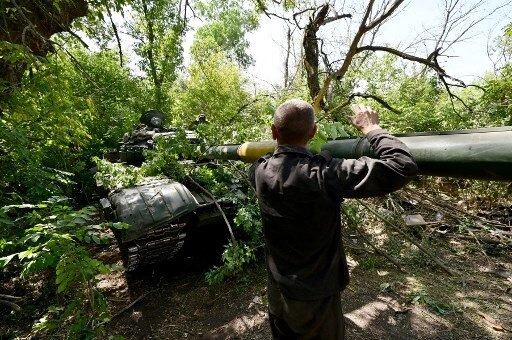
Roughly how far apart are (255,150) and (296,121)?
1.12 m

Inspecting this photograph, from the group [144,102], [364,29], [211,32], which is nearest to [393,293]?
[364,29]

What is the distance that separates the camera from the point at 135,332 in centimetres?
358

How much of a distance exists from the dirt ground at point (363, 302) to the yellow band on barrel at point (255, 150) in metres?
1.85

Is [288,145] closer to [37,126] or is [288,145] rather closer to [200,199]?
[200,199]

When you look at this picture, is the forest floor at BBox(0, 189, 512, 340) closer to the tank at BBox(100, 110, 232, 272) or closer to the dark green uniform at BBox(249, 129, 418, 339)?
the tank at BBox(100, 110, 232, 272)

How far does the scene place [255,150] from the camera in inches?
107

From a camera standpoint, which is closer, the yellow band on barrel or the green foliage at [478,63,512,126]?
the yellow band on barrel

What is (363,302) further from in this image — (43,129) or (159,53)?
(159,53)

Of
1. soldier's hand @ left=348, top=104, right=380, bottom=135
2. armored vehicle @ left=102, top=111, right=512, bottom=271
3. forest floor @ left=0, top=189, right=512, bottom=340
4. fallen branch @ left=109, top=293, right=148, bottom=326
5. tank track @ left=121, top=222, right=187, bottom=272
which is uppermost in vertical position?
soldier's hand @ left=348, top=104, right=380, bottom=135

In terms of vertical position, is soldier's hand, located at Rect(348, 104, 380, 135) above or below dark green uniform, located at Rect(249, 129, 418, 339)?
above

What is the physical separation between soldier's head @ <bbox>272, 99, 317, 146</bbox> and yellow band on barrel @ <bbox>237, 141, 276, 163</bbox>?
2.87ft

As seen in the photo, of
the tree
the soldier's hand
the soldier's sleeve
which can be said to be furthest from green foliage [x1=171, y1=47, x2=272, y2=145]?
the soldier's sleeve

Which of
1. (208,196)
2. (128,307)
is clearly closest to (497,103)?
(208,196)

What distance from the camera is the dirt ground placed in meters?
3.16
